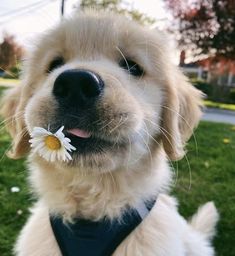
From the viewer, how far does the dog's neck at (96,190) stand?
245cm

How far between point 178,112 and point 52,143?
91 centimetres

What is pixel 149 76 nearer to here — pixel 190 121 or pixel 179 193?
pixel 190 121

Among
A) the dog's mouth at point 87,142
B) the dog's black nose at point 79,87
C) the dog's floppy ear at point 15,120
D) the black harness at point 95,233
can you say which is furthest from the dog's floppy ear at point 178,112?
the dog's floppy ear at point 15,120

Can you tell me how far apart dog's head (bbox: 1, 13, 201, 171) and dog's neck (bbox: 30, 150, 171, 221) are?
0.47ft

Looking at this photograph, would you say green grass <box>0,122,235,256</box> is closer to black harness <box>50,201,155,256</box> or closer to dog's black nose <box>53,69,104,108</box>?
black harness <box>50,201,155,256</box>

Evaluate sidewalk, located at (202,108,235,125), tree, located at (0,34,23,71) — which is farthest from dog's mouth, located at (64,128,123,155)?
sidewalk, located at (202,108,235,125)

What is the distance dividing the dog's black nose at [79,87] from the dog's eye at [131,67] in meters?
0.46

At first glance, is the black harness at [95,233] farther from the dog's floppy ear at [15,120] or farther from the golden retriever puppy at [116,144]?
the dog's floppy ear at [15,120]

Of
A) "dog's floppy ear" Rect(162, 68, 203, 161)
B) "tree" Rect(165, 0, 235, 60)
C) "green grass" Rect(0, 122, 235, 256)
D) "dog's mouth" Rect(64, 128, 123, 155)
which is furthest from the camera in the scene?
"tree" Rect(165, 0, 235, 60)

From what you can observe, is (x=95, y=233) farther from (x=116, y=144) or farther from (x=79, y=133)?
(x=79, y=133)

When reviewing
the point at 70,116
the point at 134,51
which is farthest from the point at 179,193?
the point at 70,116

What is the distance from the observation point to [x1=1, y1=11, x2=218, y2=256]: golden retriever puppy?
2.22 metres

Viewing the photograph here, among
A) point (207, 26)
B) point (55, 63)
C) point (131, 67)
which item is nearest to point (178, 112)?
point (131, 67)

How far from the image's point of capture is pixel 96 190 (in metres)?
2.46
